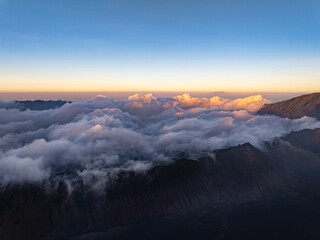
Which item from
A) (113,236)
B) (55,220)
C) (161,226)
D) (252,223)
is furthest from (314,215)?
(55,220)

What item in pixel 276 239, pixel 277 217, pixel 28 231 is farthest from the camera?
pixel 277 217

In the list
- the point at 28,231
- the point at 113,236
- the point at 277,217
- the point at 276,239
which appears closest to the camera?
the point at 276,239

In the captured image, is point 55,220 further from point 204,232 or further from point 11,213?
point 204,232

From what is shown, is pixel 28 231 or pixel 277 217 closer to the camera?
pixel 28 231

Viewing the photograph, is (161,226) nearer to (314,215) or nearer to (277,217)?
(277,217)

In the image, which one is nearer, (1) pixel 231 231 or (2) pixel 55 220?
(1) pixel 231 231

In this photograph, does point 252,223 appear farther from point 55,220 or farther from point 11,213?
point 11,213

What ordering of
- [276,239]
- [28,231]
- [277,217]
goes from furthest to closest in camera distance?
[277,217] < [28,231] < [276,239]

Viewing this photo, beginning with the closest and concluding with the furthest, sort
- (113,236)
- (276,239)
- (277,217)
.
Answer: (276,239), (113,236), (277,217)

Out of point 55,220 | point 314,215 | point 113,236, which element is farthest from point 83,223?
point 314,215
